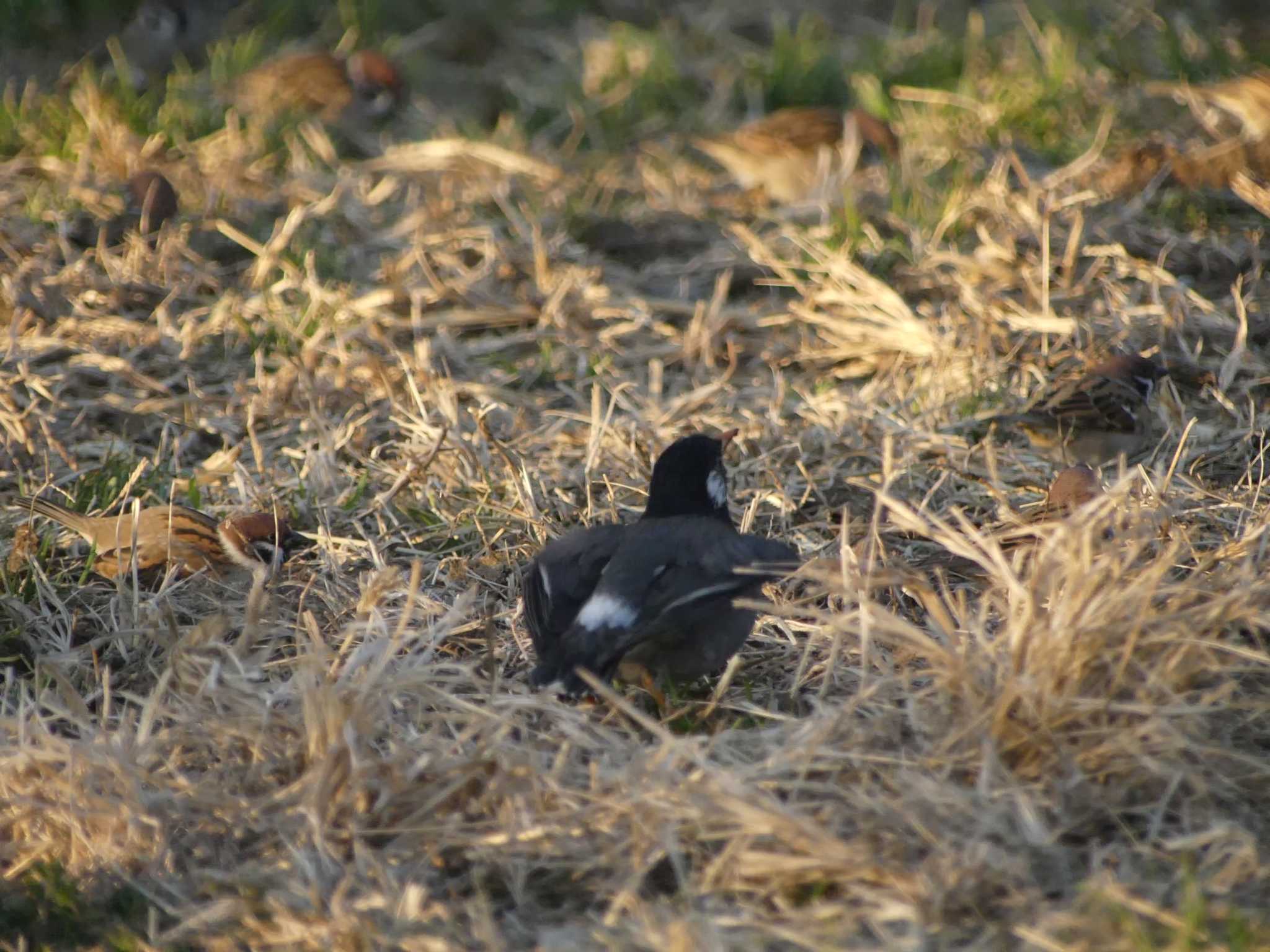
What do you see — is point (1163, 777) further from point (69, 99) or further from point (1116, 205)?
point (69, 99)

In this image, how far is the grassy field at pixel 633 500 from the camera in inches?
110

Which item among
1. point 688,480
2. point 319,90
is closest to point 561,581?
point 688,480

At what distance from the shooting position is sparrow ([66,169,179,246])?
640 centimetres

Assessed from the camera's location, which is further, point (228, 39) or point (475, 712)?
point (228, 39)

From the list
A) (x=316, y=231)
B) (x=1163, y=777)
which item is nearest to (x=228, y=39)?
(x=316, y=231)

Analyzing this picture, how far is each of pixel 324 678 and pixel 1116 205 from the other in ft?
15.4

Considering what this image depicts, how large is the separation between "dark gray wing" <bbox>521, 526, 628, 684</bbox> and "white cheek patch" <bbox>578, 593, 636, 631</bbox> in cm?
4

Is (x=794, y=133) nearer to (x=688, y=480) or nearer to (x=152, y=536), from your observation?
(x=688, y=480)

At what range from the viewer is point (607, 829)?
2.89 metres

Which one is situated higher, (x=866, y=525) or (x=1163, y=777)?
(x=1163, y=777)

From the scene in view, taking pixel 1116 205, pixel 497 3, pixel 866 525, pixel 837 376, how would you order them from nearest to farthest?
pixel 866 525
pixel 837 376
pixel 1116 205
pixel 497 3

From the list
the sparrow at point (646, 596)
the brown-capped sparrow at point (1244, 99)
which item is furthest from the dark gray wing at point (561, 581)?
the brown-capped sparrow at point (1244, 99)

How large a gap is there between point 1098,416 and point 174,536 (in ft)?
9.39

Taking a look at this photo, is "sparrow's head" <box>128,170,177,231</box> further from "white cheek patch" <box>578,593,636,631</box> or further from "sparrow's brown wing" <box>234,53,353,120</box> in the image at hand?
"white cheek patch" <box>578,593,636,631</box>
